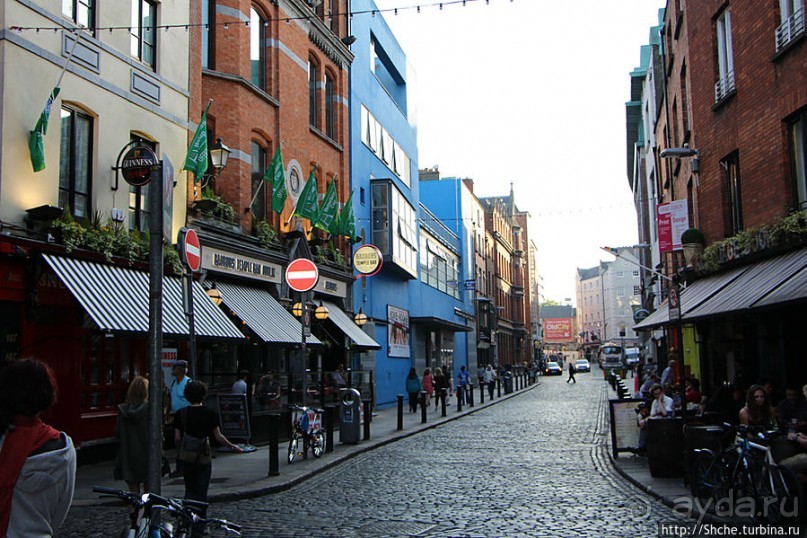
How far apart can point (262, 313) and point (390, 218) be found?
12.1 metres

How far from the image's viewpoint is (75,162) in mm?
13867

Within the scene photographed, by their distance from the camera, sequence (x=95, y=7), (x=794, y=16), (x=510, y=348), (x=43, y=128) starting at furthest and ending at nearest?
(x=510, y=348) < (x=95, y=7) < (x=794, y=16) < (x=43, y=128)

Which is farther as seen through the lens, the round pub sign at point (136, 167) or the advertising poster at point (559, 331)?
the advertising poster at point (559, 331)

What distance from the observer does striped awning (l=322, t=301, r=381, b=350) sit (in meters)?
24.2

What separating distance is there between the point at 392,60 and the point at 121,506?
28.4 metres

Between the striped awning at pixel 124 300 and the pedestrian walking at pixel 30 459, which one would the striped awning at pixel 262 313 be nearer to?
the striped awning at pixel 124 300

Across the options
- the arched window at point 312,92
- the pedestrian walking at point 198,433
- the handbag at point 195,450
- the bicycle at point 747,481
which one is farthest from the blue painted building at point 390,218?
the handbag at point 195,450

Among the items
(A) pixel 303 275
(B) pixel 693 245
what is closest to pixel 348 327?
(A) pixel 303 275

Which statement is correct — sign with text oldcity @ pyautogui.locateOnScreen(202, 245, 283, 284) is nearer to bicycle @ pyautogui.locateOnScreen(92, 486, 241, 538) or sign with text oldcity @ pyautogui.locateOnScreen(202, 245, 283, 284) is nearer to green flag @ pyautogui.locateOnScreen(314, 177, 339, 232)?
green flag @ pyautogui.locateOnScreen(314, 177, 339, 232)

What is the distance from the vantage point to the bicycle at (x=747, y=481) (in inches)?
300

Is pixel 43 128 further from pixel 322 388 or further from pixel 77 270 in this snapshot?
pixel 322 388

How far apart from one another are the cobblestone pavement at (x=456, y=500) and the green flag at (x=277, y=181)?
6.71 metres

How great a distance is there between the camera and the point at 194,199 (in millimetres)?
17344

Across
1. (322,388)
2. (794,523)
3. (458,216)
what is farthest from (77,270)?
(458,216)
